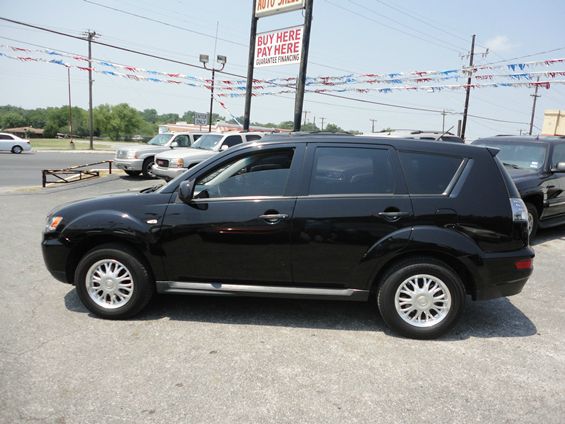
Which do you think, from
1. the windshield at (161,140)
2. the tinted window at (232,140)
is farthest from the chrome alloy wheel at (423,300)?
the windshield at (161,140)

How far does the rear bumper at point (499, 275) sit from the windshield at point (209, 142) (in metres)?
11.1

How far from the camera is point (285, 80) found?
20.2m

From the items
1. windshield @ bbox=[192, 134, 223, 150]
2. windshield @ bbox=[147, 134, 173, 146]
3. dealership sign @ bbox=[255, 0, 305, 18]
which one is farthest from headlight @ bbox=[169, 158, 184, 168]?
dealership sign @ bbox=[255, 0, 305, 18]

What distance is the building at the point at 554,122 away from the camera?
23328mm

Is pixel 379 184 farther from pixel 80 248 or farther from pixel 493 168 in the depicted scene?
pixel 80 248

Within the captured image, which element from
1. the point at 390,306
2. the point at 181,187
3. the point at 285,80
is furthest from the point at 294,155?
the point at 285,80

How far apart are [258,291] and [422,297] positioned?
4.68ft

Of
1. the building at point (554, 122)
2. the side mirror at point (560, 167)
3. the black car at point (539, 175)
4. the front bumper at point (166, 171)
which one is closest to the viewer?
the side mirror at point (560, 167)

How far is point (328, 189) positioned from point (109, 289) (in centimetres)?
219

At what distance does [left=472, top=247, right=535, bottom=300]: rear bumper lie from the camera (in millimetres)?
3832

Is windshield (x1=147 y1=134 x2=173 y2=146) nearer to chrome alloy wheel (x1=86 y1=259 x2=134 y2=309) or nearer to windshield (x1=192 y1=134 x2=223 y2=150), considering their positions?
windshield (x1=192 y1=134 x2=223 y2=150)

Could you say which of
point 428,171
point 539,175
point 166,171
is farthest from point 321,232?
point 166,171

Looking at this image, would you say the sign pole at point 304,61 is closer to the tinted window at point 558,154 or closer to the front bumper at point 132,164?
the front bumper at point 132,164

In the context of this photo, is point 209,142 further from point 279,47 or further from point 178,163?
point 279,47
